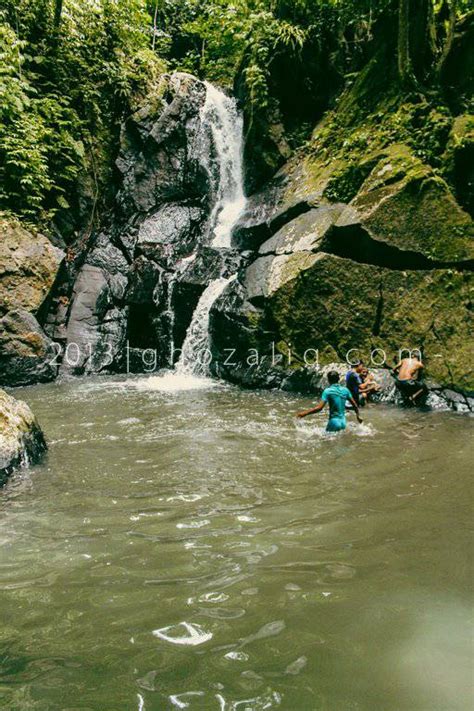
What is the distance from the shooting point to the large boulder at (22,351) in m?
11.7

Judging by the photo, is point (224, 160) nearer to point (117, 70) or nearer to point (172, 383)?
point (117, 70)

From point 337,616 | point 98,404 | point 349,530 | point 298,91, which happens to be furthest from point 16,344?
point 298,91

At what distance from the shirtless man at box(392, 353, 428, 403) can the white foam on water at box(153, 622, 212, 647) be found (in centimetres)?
719

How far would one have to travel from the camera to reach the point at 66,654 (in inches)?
101

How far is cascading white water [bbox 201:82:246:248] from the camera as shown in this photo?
16156mm

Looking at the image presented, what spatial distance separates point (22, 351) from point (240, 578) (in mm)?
10287

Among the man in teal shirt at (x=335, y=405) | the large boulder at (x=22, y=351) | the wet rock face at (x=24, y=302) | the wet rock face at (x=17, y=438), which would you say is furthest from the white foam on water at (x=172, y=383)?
the wet rock face at (x=17, y=438)

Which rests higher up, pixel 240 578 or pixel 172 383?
pixel 240 578

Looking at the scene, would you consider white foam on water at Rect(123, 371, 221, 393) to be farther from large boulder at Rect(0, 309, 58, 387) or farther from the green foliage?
the green foliage

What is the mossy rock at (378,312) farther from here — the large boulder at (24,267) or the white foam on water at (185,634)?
the white foam on water at (185,634)

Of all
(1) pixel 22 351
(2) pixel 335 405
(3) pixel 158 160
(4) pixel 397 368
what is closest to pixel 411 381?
(4) pixel 397 368

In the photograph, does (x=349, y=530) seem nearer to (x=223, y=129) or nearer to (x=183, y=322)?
(x=183, y=322)

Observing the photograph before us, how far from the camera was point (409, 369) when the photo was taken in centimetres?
902

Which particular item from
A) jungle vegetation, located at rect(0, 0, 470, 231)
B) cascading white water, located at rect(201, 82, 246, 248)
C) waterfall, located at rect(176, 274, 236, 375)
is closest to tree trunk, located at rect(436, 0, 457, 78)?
jungle vegetation, located at rect(0, 0, 470, 231)
